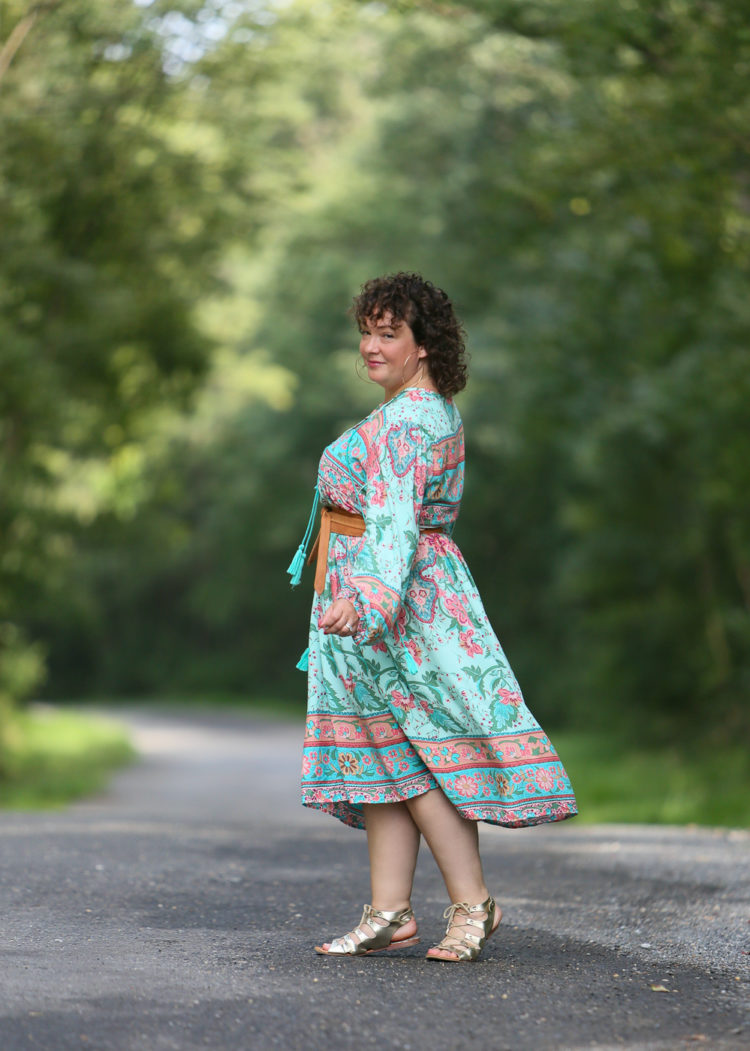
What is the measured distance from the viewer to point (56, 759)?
17.3 m

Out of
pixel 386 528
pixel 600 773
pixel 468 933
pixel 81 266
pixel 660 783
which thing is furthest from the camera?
pixel 600 773

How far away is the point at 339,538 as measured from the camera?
13.3 ft

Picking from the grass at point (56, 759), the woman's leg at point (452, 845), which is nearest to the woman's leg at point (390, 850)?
the woman's leg at point (452, 845)

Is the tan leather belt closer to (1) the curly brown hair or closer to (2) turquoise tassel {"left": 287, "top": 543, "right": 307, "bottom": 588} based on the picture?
(2) turquoise tassel {"left": 287, "top": 543, "right": 307, "bottom": 588}

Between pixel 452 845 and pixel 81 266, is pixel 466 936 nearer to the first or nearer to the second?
pixel 452 845

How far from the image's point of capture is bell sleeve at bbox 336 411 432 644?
3746mm

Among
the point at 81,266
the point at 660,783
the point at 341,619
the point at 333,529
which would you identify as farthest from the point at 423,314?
the point at 660,783

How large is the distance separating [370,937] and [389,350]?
1719 mm

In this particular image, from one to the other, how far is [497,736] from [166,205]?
13.6 metres

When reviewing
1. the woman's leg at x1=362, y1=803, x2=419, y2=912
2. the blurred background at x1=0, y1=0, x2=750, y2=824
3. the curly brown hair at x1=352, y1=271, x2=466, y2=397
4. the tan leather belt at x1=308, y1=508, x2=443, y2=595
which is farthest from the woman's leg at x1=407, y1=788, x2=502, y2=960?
the blurred background at x1=0, y1=0, x2=750, y2=824

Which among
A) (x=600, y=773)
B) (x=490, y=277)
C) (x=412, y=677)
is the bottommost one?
(x=600, y=773)

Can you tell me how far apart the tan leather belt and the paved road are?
3.61ft

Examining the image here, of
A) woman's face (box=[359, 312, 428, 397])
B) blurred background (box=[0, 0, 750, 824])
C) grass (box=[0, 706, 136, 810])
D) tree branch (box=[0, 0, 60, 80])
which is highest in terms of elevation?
tree branch (box=[0, 0, 60, 80])

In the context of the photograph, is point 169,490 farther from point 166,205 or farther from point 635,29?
point 635,29
